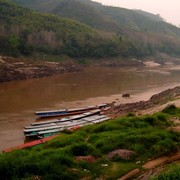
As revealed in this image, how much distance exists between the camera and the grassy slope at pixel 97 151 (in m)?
8.73

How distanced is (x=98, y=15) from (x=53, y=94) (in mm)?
86587

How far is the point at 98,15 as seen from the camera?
118 metres

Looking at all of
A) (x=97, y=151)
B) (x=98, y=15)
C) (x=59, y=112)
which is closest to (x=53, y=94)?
(x=59, y=112)

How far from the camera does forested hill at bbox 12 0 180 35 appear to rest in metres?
113

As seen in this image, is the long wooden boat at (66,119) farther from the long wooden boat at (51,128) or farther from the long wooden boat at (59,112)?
the long wooden boat at (59,112)

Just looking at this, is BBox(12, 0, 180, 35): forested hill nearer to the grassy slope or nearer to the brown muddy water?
the brown muddy water

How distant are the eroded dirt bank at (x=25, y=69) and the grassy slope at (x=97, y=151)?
3209cm

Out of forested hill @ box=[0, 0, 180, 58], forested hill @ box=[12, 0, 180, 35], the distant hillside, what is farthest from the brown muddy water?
forested hill @ box=[12, 0, 180, 35]

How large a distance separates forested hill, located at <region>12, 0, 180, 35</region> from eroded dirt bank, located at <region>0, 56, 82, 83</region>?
57482 mm

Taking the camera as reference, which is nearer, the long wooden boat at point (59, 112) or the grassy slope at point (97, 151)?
the grassy slope at point (97, 151)

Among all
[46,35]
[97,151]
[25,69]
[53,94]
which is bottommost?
[53,94]

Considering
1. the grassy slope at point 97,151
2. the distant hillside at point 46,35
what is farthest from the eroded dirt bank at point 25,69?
the grassy slope at point 97,151

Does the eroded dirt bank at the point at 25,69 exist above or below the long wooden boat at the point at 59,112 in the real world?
above

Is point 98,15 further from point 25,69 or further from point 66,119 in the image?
point 66,119
